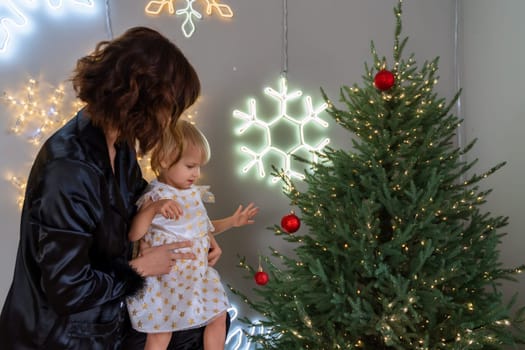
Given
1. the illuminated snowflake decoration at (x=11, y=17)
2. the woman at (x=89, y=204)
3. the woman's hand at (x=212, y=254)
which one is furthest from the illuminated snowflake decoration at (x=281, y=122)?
the illuminated snowflake decoration at (x=11, y=17)

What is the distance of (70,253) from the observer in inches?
52.5

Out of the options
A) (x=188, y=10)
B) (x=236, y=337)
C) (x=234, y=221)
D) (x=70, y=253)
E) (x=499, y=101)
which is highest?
(x=188, y=10)

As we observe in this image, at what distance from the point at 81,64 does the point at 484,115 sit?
2.03 meters

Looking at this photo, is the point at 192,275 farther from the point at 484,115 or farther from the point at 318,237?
the point at 484,115

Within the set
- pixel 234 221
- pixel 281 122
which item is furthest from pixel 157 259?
pixel 281 122

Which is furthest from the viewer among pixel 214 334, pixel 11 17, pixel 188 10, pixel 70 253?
pixel 188 10

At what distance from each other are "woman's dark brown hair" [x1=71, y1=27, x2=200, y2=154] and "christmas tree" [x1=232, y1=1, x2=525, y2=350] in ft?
2.20

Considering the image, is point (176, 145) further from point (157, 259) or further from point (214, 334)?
point (214, 334)

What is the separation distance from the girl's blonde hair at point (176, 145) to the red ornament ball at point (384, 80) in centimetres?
67

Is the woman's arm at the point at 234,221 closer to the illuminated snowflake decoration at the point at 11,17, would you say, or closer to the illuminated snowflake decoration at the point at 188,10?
the illuminated snowflake decoration at the point at 188,10

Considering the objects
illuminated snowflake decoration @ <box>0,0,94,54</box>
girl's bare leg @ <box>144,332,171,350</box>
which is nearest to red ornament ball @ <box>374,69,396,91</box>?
girl's bare leg @ <box>144,332,171,350</box>

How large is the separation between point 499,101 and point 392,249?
1291 millimetres

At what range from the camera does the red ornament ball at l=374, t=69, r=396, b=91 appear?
1700 mm

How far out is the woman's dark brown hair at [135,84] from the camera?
4.60 ft
